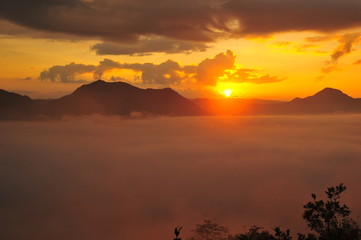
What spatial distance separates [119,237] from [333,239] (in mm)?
176236

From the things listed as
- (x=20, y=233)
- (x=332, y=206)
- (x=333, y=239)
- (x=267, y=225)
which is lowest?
(x=20, y=233)

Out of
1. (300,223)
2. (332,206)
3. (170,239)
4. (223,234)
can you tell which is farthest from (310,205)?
(300,223)

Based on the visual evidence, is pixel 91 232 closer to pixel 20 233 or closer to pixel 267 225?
pixel 20 233

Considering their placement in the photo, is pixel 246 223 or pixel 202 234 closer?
pixel 202 234

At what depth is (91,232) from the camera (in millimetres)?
192500

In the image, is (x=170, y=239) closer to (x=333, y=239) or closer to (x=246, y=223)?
(x=246, y=223)

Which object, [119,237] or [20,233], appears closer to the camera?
[119,237]

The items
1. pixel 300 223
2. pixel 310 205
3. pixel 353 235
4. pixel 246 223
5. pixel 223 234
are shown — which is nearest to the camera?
pixel 353 235

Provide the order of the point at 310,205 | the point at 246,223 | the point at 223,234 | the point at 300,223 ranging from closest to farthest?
the point at 310,205, the point at 223,234, the point at 300,223, the point at 246,223

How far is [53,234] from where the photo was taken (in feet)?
638

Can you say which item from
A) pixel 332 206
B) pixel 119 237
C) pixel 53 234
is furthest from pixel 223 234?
pixel 332 206

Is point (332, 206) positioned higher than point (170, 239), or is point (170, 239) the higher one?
point (332, 206)

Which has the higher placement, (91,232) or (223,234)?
(223,234)

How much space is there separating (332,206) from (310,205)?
2.31 m
